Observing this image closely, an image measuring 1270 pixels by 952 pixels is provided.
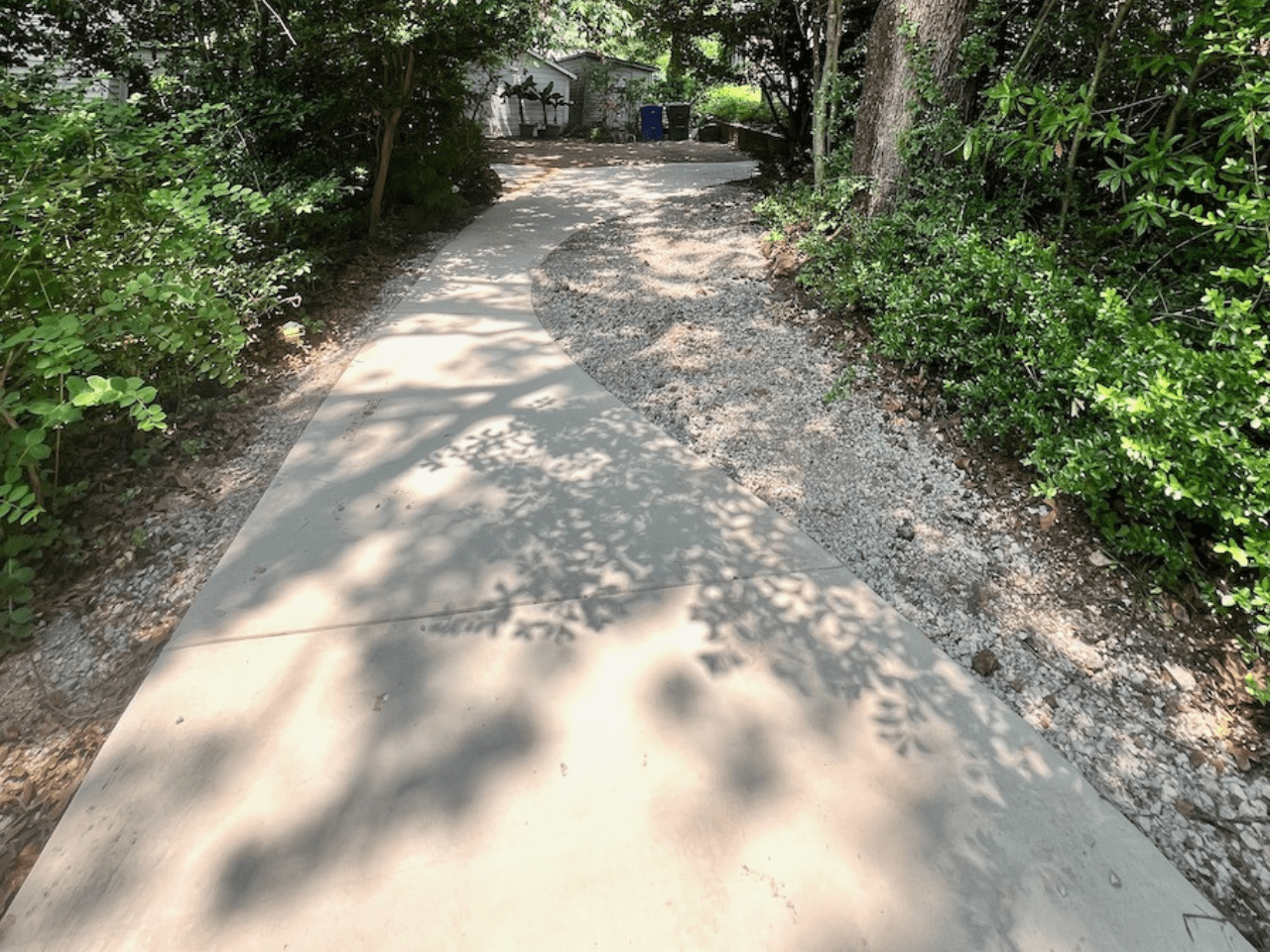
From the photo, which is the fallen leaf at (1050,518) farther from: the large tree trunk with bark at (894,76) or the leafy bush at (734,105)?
the leafy bush at (734,105)

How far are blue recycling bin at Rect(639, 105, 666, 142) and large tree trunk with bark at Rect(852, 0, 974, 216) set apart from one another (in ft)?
53.5

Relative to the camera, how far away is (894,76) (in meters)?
5.11

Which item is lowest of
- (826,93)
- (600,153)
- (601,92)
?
(600,153)

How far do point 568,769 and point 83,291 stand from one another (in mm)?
2968

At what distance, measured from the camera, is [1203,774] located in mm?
2197

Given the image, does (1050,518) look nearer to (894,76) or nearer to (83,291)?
(894,76)

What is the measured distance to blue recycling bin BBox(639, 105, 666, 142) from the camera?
20.2 m

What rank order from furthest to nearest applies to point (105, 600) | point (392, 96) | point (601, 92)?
point (601, 92) < point (392, 96) < point (105, 600)

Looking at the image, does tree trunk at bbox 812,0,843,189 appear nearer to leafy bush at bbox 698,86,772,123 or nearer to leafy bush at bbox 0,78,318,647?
leafy bush at bbox 0,78,318,647

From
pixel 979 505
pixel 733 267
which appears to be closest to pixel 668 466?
pixel 979 505

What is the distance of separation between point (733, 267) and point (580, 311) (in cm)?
151

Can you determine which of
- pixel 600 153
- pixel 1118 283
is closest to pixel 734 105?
pixel 600 153

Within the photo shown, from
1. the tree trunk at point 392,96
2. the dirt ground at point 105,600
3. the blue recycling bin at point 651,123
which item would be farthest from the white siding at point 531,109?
the dirt ground at point 105,600

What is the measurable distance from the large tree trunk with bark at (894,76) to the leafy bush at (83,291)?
423cm
